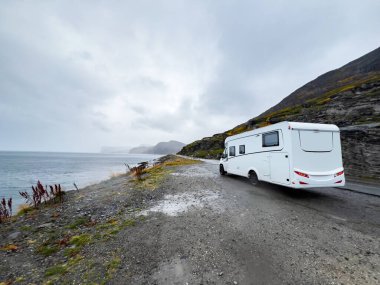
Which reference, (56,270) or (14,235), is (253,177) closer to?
(56,270)

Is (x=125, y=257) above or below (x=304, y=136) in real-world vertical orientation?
below

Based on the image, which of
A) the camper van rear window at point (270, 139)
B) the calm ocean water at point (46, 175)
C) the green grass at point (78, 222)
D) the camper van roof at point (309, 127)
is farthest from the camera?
the calm ocean water at point (46, 175)

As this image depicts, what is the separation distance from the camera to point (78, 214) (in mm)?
7891

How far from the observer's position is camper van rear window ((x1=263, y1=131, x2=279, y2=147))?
9030 millimetres

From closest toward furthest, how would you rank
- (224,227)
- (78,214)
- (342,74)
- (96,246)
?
(96,246) < (224,227) < (78,214) < (342,74)

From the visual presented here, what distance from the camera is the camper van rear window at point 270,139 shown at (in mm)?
9030

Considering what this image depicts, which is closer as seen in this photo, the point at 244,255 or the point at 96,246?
the point at 244,255

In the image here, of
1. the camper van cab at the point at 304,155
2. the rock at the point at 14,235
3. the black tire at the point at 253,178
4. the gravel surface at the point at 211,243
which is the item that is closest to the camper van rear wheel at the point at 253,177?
the black tire at the point at 253,178

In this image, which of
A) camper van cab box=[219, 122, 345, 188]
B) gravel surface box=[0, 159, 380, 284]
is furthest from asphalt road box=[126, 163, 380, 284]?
camper van cab box=[219, 122, 345, 188]

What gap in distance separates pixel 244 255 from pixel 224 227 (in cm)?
144

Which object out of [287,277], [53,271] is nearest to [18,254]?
[53,271]

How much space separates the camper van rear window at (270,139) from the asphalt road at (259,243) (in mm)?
2923

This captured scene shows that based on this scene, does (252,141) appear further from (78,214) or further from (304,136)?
(78,214)

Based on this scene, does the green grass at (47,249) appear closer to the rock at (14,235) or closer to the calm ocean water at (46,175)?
the rock at (14,235)
